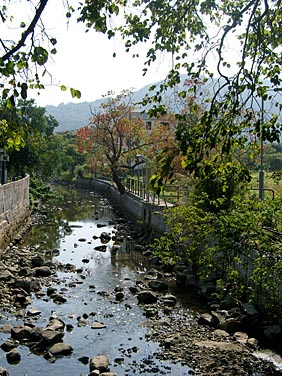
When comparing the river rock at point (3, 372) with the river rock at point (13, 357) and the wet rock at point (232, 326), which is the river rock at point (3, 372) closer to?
the river rock at point (13, 357)

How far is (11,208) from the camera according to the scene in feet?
78.4

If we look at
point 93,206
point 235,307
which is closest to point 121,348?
point 235,307

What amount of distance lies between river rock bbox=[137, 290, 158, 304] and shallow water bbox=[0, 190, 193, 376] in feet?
0.56

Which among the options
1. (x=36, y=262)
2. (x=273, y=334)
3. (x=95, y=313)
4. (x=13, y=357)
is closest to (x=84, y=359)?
(x=13, y=357)

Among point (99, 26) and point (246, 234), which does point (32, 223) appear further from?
point (99, 26)

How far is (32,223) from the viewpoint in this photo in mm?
29500

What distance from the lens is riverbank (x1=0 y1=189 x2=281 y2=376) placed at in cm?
936

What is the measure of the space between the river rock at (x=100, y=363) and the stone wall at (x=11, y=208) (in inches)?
427

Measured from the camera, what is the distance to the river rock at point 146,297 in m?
13.5

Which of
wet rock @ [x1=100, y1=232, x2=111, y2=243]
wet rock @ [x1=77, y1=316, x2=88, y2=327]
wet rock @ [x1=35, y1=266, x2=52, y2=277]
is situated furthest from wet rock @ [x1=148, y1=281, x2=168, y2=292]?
wet rock @ [x1=100, y1=232, x2=111, y2=243]

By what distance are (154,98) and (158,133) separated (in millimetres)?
32022

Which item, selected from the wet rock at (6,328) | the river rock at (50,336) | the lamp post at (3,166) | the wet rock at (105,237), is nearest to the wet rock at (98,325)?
the river rock at (50,336)

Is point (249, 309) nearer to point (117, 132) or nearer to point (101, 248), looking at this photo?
point (101, 248)

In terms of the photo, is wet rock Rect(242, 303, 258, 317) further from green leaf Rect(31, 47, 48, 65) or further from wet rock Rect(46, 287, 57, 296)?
green leaf Rect(31, 47, 48, 65)
